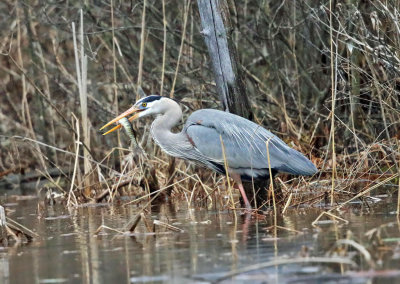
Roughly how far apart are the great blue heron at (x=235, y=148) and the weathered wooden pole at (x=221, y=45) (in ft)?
0.84

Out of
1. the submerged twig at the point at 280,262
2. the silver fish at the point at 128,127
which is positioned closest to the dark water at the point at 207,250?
the submerged twig at the point at 280,262

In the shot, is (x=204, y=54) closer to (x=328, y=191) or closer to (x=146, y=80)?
(x=146, y=80)

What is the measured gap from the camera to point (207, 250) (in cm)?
518

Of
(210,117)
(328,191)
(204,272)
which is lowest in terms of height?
(204,272)

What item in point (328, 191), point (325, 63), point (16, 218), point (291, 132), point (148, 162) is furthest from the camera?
point (325, 63)

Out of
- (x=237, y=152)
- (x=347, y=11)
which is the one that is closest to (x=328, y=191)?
(x=237, y=152)

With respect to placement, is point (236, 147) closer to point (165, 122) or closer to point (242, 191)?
point (242, 191)

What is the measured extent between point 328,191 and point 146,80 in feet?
13.0

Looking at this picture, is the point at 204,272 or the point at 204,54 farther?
the point at 204,54

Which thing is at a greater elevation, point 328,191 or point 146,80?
point 146,80

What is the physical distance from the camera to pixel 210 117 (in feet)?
24.2

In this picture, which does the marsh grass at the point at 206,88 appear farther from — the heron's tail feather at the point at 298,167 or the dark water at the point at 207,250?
the dark water at the point at 207,250

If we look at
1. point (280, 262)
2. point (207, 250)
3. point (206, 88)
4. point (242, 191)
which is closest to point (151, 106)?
point (242, 191)

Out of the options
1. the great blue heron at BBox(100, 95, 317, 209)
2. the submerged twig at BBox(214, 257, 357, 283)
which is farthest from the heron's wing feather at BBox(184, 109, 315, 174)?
the submerged twig at BBox(214, 257, 357, 283)
